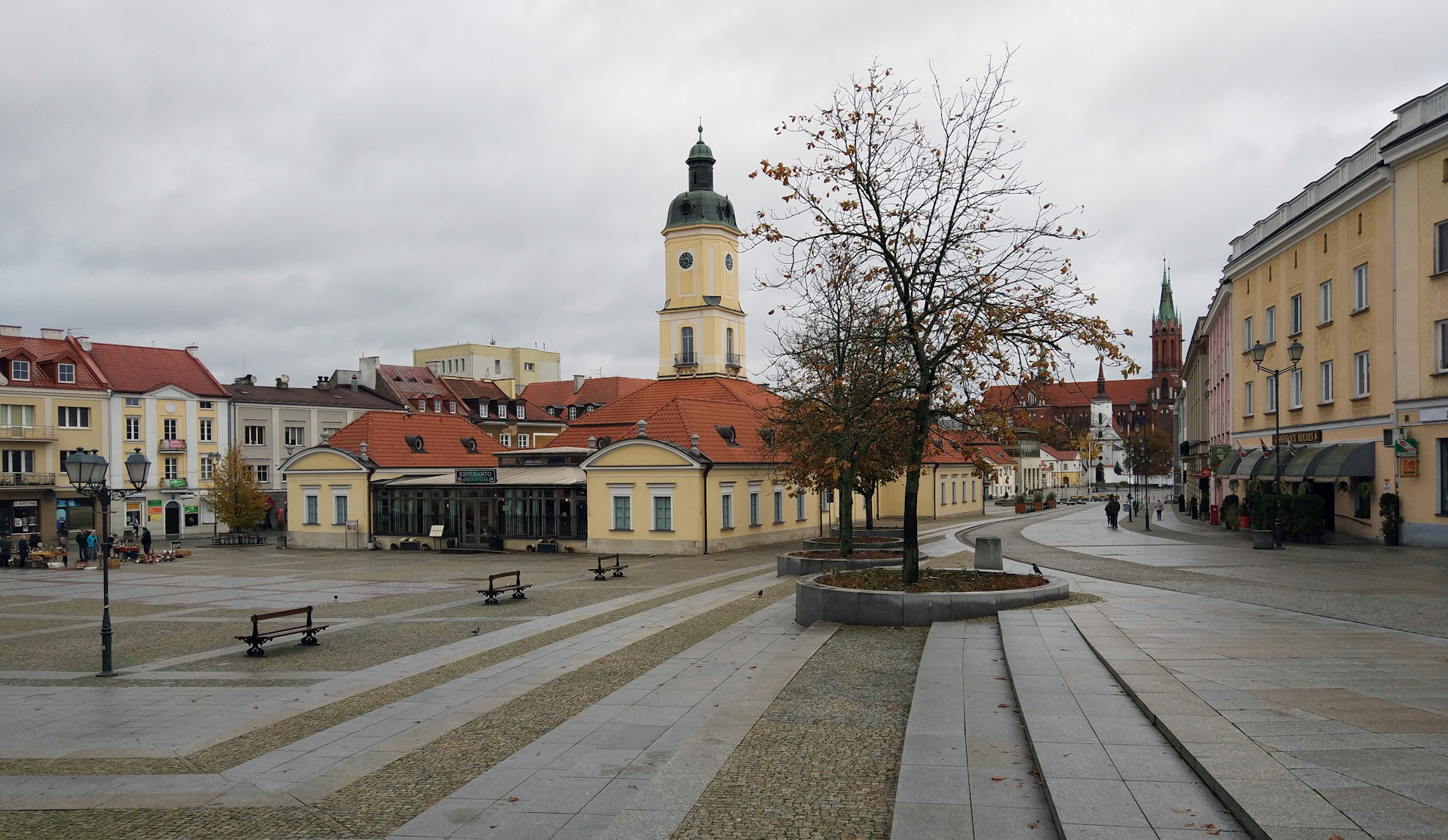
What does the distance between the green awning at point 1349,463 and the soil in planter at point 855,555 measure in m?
14.1

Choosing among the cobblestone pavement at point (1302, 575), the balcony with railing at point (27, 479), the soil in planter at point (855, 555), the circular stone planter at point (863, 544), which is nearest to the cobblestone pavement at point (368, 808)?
the cobblestone pavement at point (1302, 575)

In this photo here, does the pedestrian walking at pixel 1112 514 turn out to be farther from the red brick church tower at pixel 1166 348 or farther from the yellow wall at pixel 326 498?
the red brick church tower at pixel 1166 348

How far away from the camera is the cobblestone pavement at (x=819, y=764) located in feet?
23.8

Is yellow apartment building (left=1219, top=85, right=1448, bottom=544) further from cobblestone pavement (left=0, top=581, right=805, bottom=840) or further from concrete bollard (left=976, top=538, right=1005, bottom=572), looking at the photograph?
cobblestone pavement (left=0, top=581, right=805, bottom=840)

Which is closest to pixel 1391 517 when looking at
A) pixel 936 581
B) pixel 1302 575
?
pixel 1302 575

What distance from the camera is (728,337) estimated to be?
6156cm

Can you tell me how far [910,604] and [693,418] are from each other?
28.6 metres

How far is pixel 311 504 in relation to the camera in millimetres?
51906

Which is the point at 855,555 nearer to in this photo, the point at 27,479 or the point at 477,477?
the point at 477,477

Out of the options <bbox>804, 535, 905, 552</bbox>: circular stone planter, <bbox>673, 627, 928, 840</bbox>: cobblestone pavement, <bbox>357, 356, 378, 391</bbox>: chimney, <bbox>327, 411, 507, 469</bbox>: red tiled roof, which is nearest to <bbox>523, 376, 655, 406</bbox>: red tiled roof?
<bbox>357, 356, 378, 391</bbox>: chimney

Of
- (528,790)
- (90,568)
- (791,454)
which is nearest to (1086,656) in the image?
(528,790)

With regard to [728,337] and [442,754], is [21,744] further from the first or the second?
[728,337]

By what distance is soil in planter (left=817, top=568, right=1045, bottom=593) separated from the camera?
16.6m

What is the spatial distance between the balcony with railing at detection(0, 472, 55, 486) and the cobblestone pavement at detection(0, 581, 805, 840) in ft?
193
